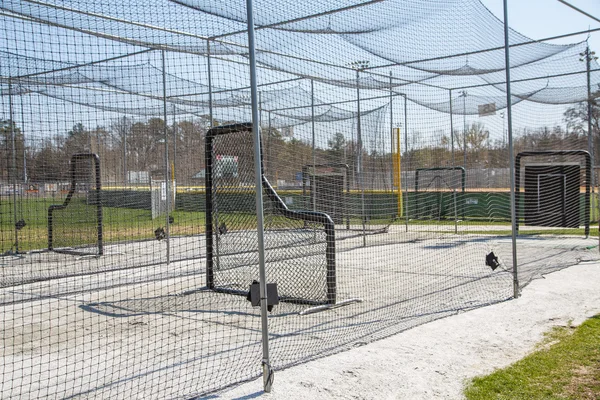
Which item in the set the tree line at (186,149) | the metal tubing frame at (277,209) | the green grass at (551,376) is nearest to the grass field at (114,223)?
the tree line at (186,149)

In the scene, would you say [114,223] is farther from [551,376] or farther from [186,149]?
[551,376]

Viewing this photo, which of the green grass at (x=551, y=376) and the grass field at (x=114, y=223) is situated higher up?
the grass field at (x=114, y=223)

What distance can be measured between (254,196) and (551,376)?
11.5ft

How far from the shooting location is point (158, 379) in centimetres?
362

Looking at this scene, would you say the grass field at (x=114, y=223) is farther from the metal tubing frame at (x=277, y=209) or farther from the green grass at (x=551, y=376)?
the green grass at (x=551, y=376)

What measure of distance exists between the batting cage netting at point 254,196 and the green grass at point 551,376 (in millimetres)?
1142

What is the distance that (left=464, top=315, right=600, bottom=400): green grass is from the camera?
332 centimetres

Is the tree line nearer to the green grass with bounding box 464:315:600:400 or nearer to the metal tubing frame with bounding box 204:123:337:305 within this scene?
the metal tubing frame with bounding box 204:123:337:305

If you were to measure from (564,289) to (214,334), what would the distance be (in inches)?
160

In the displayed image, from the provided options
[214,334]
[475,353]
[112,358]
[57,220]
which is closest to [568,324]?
[475,353]

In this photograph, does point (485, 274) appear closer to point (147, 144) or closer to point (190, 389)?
point (190, 389)

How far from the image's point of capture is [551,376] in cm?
362

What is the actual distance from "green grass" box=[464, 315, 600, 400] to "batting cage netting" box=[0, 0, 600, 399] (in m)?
1.14

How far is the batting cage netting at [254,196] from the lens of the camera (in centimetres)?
435
